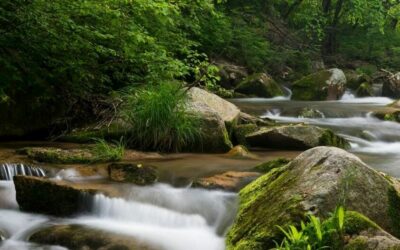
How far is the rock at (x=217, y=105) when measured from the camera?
31.8 feet

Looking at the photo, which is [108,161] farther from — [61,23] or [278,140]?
[278,140]

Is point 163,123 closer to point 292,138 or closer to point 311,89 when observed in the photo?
point 292,138

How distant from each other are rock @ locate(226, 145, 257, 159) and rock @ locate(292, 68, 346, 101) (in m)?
10.1

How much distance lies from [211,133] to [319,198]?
4568mm

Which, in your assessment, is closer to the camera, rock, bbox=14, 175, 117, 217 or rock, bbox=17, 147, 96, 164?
rock, bbox=14, 175, 117, 217

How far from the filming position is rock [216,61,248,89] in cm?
1848

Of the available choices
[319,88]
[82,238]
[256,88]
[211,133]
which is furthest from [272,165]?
[319,88]

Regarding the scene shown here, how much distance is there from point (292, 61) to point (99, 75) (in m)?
15.1

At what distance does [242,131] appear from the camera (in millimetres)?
9727

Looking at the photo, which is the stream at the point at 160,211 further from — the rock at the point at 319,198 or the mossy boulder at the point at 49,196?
the rock at the point at 319,198

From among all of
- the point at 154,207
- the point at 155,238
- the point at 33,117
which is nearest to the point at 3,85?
the point at 33,117

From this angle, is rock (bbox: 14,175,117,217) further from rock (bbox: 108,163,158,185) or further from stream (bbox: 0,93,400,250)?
rock (bbox: 108,163,158,185)

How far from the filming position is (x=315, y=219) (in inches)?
146

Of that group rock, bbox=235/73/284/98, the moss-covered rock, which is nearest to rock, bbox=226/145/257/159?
the moss-covered rock
